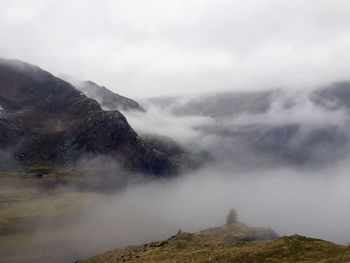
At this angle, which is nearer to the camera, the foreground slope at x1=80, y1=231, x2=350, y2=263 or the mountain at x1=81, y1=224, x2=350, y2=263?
the foreground slope at x1=80, y1=231, x2=350, y2=263

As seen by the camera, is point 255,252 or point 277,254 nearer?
point 277,254

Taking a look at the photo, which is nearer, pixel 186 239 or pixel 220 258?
pixel 220 258

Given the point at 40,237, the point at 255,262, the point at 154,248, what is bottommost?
the point at 255,262

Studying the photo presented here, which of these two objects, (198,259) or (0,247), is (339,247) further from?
(0,247)

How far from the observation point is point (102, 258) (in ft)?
436

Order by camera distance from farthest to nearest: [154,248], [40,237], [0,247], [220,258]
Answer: [40,237], [0,247], [154,248], [220,258]

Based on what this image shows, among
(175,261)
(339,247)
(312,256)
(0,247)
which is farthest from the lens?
(0,247)

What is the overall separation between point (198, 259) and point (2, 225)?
14312cm

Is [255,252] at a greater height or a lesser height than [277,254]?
greater

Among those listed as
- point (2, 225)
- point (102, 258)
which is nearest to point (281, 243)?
point (102, 258)

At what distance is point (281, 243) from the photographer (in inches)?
3403

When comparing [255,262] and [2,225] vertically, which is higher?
[2,225]

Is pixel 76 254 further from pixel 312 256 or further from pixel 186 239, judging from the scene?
pixel 312 256

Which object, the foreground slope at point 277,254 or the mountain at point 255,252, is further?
the mountain at point 255,252
